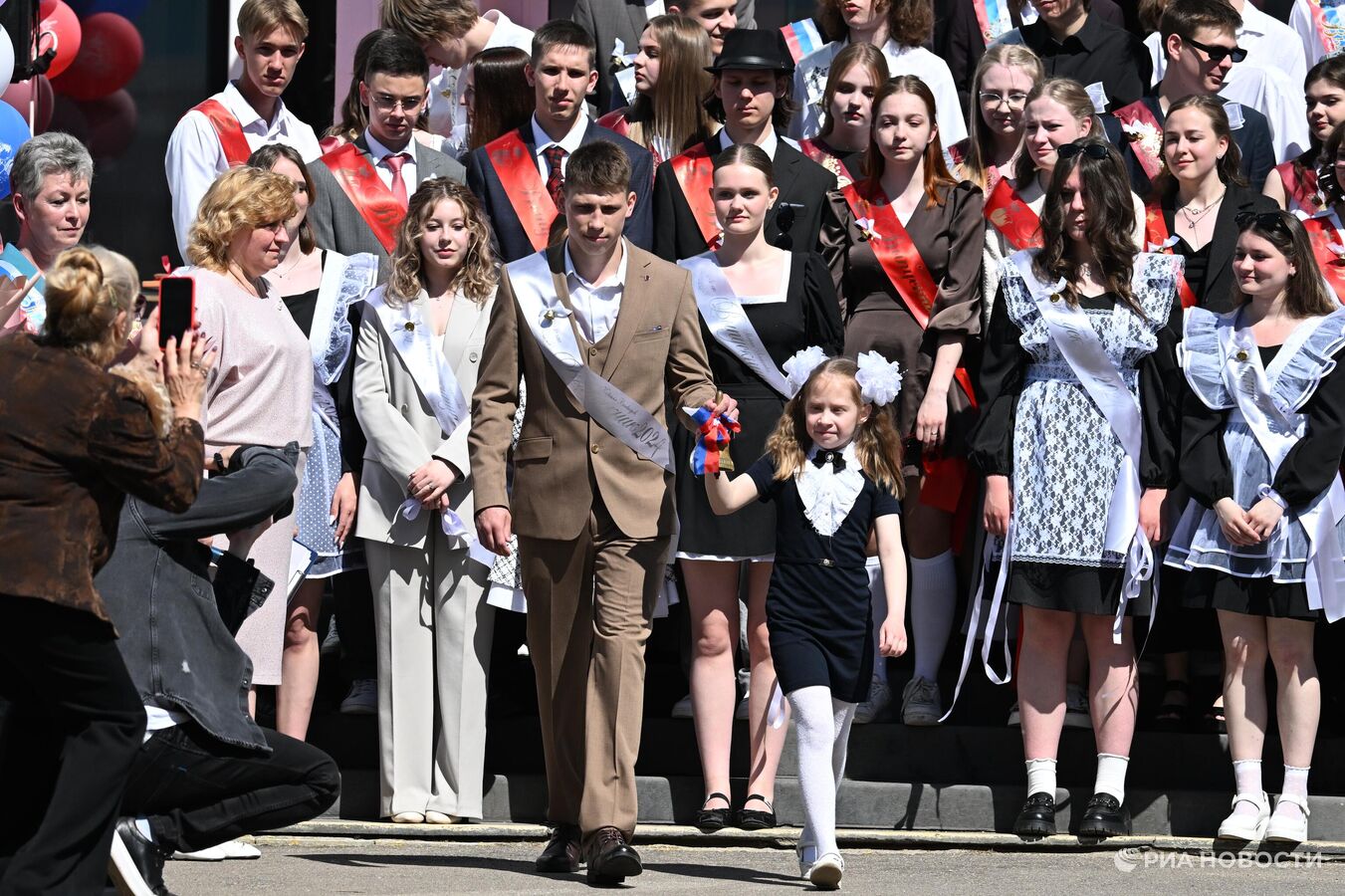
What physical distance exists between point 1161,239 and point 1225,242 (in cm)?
21

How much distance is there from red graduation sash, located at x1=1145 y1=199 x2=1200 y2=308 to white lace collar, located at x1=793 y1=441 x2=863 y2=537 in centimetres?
147

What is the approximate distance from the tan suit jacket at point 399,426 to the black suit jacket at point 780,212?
0.70 metres

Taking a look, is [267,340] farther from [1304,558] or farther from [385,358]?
[1304,558]

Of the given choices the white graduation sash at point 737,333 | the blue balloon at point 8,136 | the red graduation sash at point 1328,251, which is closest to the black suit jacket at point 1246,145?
the red graduation sash at point 1328,251

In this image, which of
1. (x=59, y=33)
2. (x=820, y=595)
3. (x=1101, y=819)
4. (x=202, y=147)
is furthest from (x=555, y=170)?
(x=1101, y=819)

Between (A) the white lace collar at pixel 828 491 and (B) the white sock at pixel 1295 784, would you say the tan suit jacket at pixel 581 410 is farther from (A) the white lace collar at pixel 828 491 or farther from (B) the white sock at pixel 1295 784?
(B) the white sock at pixel 1295 784

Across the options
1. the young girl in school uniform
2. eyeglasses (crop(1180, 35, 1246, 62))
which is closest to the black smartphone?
the young girl in school uniform

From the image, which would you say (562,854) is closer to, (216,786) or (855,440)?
(216,786)

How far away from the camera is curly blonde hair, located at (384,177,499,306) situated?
7250 mm

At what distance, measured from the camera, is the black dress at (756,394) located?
6953mm

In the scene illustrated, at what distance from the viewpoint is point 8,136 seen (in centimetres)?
787

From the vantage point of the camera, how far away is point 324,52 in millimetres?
10766

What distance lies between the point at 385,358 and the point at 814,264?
1.38 m

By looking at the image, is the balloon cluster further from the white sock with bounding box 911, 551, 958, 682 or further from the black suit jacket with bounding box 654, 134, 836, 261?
the white sock with bounding box 911, 551, 958, 682
